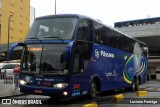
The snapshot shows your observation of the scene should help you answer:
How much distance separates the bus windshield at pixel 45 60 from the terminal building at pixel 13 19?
61.1 metres

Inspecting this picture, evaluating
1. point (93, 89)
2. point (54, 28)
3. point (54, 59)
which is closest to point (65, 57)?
point (54, 59)

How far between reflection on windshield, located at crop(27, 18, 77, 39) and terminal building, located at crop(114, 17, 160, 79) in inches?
1915

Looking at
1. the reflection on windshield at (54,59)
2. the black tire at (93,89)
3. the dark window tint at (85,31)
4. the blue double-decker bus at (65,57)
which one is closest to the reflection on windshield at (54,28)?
the blue double-decker bus at (65,57)

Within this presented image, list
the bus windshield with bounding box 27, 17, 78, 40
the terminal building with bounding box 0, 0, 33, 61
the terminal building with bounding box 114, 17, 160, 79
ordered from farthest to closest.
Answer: the terminal building with bounding box 0, 0, 33, 61 → the terminal building with bounding box 114, 17, 160, 79 → the bus windshield with bounding box 27, 17, 78, 40

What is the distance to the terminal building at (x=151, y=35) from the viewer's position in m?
61.9

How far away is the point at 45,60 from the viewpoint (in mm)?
12820

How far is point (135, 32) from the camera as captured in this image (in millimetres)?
68688

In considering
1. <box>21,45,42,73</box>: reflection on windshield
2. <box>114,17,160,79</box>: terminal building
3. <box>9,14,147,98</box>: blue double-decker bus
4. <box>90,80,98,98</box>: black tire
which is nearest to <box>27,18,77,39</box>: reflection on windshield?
<box>9,14,147,98</box>: blue double-decker bus

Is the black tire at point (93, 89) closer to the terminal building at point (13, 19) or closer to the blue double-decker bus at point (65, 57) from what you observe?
the blue double-decker bus at point (65, 57)

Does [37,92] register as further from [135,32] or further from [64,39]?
[135,32]

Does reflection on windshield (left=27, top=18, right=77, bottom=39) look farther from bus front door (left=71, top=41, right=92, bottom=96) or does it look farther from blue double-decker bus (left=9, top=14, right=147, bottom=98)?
bus front door (left=71, top=41, right=92, bottom=96)

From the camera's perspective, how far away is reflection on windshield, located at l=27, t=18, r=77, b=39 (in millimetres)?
13276

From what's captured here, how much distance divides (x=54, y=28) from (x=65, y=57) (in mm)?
1607

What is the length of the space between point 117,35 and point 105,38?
2439mm
